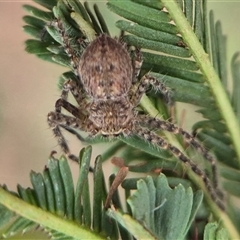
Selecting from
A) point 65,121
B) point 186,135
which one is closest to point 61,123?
point 65,121

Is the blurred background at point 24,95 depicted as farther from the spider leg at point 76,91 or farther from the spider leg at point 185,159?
the spider leg at point 185,159

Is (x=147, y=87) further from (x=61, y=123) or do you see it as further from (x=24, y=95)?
(x=24, y=95)

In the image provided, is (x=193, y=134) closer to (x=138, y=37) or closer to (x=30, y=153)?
(x=138, y=37)

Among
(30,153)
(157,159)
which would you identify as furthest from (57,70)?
(157,159)

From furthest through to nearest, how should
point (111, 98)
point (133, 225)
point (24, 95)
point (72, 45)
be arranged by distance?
1. point (24, 95)
2. point (111, 98)
3. point (72, 45)
4. point (133, 225)

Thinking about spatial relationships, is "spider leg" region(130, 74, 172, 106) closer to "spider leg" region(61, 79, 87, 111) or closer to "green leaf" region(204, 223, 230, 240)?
"spider leg" region(61, 79, 87, 111)
